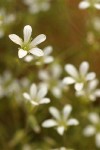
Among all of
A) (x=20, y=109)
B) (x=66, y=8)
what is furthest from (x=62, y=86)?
(x=66, y=8)

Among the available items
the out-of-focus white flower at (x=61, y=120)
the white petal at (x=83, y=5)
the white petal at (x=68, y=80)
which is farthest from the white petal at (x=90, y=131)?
the white petal at (x=83, y=5)

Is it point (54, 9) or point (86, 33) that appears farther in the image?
point (54, 9)

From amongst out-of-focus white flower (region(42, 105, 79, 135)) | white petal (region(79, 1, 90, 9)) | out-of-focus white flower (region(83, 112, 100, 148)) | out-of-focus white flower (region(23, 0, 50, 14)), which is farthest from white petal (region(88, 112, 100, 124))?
out-of-focus white flower (region(23, 0, 50, 14))

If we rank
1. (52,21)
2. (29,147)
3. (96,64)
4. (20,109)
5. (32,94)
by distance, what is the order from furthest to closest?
(52,21) → (96,64) → (20,109) → (29,147) → (32,94)

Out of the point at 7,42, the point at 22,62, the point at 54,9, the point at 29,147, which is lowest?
the point at 29,147

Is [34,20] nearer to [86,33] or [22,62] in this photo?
[86,33]

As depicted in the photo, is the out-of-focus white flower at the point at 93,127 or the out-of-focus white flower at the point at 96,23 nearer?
the out-of-focus white flower at the point at 93,127

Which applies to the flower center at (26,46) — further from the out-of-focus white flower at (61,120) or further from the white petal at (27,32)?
the out-of-focus white flower at (61,120)
